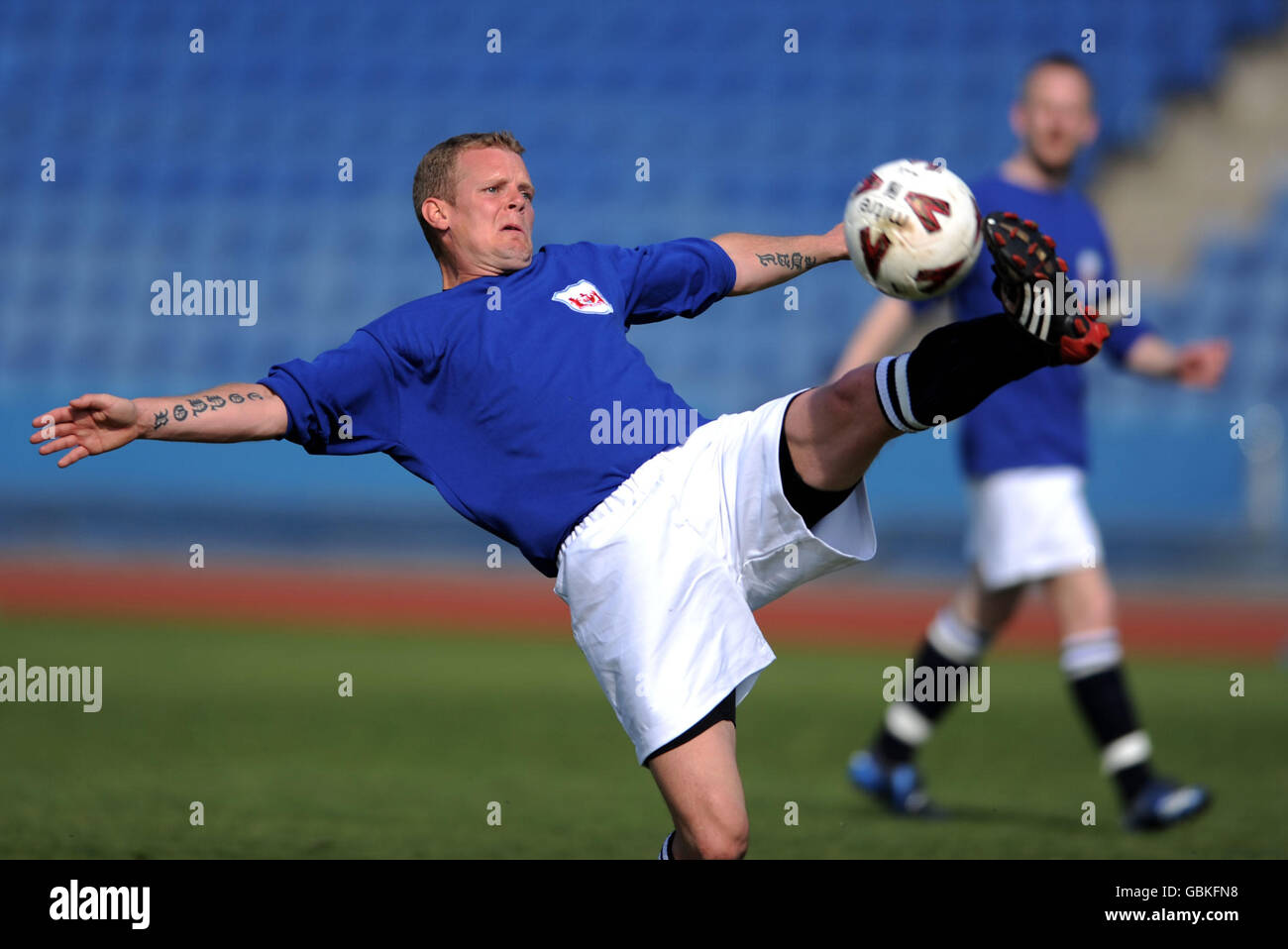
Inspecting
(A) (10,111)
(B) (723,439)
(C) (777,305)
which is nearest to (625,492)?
(B) (723,439)

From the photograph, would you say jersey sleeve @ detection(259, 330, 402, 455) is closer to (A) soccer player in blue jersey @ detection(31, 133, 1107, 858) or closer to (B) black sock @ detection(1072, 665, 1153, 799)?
(A) soccer player in blue jersey @ detection(31, 133, 1107, 858)

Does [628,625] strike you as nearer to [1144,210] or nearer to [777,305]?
[777,305]

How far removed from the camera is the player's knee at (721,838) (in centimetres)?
322

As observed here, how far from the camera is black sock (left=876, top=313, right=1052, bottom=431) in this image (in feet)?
9.39

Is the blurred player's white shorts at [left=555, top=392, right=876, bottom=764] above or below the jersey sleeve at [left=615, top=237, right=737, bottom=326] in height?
below

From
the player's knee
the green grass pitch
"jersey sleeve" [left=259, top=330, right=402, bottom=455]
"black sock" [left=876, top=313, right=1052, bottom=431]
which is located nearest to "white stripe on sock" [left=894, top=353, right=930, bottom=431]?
"black sock" [left=876, top=313, right=1052, bottom=431]

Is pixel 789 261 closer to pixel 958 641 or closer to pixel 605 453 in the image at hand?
pixel 605 453

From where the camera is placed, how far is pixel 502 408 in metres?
3.51

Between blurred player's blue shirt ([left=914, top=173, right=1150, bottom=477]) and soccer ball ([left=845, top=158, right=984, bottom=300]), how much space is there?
2.10 metres

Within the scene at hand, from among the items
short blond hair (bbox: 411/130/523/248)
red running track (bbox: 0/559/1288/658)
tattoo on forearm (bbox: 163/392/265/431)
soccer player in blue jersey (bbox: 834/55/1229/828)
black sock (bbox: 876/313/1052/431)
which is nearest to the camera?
black sock (bbox: 876/313/1052/431)

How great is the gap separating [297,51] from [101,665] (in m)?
9.46

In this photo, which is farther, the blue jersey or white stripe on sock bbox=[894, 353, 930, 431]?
the blue jersey

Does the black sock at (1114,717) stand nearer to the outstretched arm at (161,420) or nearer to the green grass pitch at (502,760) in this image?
the green grass pitch at (502,760)

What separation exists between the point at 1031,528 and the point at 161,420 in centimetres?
330
